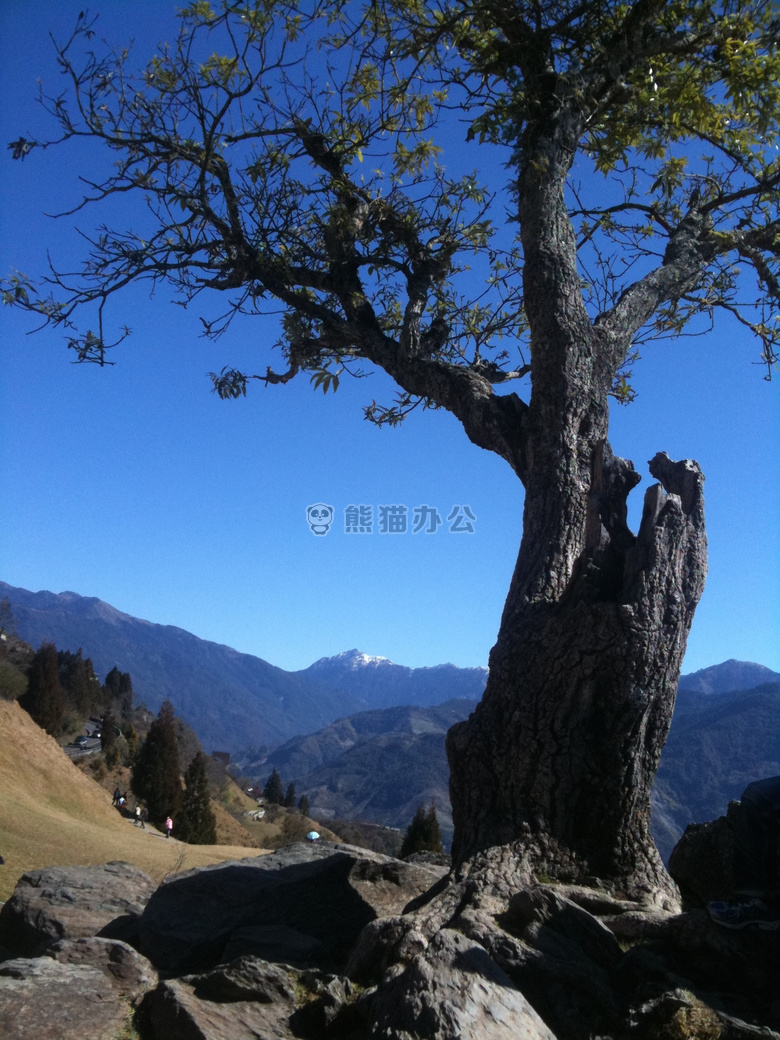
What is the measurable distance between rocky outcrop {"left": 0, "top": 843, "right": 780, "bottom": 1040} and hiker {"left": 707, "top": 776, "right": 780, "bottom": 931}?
8 cm

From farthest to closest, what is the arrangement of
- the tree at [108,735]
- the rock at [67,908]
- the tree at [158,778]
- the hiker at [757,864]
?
the tree at [108,735]
the tree at [158,778]
the rock at [67,908]
the hiker at [757,864]

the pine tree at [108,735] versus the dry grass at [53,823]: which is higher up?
the dry grass at [53,823]

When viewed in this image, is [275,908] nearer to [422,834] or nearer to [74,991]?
[74,991]

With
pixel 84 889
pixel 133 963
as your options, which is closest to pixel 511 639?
pixel 133 963

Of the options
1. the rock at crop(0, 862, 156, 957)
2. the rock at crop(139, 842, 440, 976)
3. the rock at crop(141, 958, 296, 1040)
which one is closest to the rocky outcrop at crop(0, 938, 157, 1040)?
the rock at crop(141, 958, 296, 1040)

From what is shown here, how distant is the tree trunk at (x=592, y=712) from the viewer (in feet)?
14.7

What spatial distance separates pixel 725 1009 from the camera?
306 centimetres

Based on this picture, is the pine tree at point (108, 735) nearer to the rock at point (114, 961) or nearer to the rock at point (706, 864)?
the rock at point (114, 961)

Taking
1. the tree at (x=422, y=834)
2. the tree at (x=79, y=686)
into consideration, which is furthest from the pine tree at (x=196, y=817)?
the tree at (x=79, y=686)

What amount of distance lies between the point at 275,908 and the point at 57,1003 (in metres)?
2.18

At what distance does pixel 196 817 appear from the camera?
40.2 meters

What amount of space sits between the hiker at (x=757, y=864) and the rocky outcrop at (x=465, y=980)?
0.28 ft

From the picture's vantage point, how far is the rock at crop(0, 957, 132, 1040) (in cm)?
311

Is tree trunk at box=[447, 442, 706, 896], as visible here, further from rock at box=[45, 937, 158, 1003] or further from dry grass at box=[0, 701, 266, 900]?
dry grass at box=[0, 701, 266, 900]
